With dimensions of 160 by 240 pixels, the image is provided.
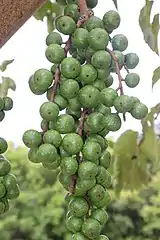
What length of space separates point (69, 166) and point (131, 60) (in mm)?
166

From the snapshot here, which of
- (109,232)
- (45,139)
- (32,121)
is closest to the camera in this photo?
(45,139)

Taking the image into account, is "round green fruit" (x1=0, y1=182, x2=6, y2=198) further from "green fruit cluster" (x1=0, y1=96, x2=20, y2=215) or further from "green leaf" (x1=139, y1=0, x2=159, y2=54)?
"green leaf" (x1=139, y1=0, x2=159, y2=54)

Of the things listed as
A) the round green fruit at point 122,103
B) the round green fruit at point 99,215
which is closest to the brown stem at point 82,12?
the round green fruit at point 122,103

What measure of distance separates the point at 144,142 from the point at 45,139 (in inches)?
25.8

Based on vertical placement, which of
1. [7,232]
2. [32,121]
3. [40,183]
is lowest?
[7,232]

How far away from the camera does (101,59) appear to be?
0.73 metres

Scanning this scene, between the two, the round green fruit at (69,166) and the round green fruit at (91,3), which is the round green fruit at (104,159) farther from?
the round green fruit at (91,3)

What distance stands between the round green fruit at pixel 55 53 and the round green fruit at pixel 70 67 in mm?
13

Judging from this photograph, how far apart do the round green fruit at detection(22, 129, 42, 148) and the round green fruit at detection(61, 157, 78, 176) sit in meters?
0.04

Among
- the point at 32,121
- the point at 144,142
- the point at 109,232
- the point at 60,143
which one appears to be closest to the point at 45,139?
the point at 60,143

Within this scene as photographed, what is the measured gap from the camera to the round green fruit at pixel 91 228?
0.71 metres

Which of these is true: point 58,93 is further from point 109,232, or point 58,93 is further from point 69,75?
point 109,232

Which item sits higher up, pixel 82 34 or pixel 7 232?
pixel 82 34

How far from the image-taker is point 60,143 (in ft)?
2.35
